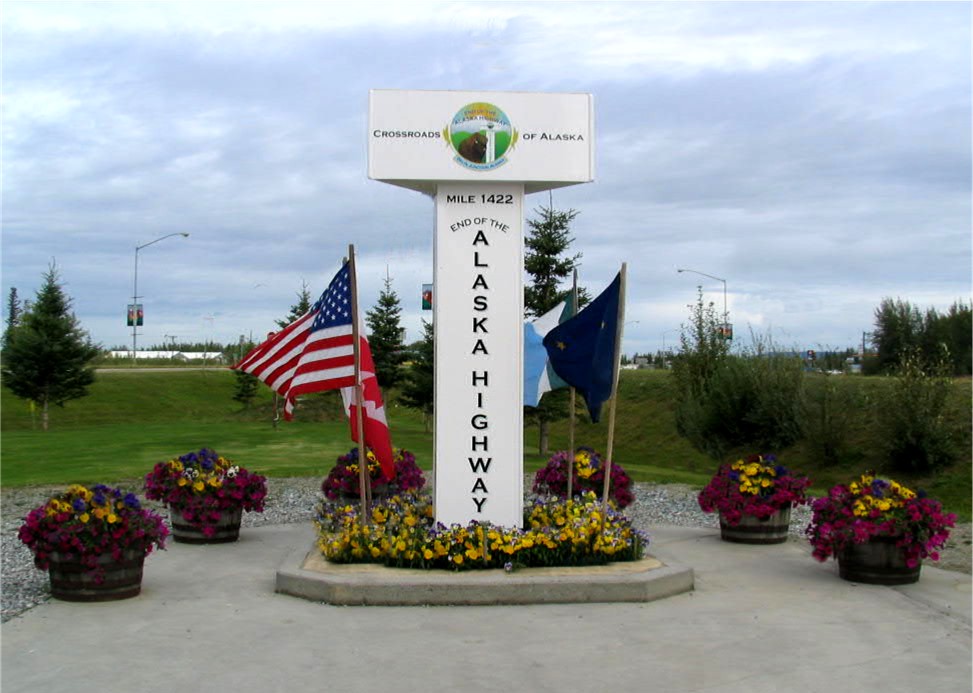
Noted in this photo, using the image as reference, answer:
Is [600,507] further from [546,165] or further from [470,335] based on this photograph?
[546,165]

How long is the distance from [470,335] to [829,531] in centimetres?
362

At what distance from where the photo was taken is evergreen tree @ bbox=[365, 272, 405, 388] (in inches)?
1703

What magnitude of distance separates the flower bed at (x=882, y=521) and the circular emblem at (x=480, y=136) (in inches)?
171

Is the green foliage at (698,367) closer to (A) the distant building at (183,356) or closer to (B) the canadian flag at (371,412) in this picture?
(B) the canadian flag at (371,412)

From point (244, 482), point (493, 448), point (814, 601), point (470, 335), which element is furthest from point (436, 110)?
point (814, 601)

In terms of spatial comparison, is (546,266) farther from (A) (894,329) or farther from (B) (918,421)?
(A) (894,329)

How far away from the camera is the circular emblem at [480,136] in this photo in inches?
358

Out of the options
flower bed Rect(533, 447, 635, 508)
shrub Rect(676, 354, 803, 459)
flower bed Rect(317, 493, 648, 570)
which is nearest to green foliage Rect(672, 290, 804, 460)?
shrub Rect(676, 354, 803, 459)

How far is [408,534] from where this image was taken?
8.79m

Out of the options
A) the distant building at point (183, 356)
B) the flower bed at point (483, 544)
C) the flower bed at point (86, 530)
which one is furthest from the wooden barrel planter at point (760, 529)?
the distant building at point (183, 356)

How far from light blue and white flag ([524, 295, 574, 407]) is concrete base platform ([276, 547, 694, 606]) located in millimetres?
2836

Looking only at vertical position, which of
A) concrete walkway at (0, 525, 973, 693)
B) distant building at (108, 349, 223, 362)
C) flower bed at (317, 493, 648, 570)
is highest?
distant building at (108, 349, 223, 362)

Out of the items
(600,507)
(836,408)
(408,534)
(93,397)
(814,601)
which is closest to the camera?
(814,601)

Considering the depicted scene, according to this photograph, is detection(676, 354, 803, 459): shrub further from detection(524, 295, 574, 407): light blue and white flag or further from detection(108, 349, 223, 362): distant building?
detection(108, 349, 223, 362): distant building
